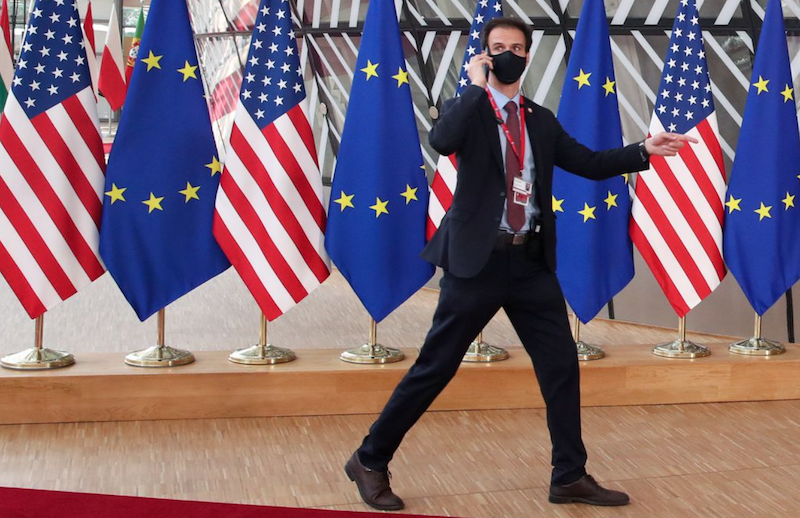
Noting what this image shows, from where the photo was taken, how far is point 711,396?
19.2 ft

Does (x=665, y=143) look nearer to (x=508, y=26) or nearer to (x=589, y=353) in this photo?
(x=508, y=26)

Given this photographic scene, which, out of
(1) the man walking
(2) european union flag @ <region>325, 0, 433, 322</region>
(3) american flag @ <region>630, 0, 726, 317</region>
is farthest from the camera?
(3) american flag @ <region>630, 0, 726, 317</region>

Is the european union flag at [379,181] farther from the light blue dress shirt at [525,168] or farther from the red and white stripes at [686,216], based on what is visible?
the light blue dress shirt at [525,168]

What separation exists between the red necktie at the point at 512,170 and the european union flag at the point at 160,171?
2.02 metres

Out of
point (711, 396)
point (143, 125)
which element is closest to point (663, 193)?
point (711, 396)

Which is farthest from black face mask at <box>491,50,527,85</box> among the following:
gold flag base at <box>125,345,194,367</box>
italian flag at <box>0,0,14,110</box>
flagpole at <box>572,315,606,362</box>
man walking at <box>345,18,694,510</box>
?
italian flag at <box>0,0,14,110</box>

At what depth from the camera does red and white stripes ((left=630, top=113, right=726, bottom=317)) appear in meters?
5.91

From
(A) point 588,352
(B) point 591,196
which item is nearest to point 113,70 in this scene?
(B) point 591,196

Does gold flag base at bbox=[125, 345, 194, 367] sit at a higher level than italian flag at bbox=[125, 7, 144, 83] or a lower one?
lower

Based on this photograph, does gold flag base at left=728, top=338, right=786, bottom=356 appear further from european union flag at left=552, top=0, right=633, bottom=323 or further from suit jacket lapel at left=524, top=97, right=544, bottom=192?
suit jacket lapel at left=524, top=97, right=544, bottom=192

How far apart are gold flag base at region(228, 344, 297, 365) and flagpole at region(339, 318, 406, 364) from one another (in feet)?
1.07

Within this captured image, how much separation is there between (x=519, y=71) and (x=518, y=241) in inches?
26.3

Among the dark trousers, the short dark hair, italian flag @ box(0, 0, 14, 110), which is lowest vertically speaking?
the dark trousers

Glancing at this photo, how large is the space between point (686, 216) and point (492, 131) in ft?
8.38
